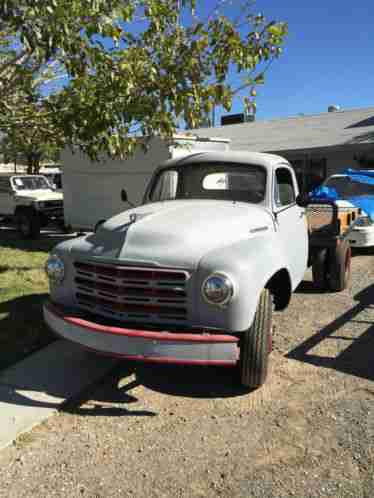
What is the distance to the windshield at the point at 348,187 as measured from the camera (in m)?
10.5

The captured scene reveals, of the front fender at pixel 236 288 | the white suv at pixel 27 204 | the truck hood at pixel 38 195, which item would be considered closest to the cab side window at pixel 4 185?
the white suv at pixel 27 204

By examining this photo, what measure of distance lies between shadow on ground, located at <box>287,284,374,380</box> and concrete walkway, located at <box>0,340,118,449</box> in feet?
6.41

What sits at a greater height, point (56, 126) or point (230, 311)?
point (56, 126)

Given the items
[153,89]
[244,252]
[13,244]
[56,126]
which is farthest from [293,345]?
[13,244]

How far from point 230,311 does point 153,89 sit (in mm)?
4225

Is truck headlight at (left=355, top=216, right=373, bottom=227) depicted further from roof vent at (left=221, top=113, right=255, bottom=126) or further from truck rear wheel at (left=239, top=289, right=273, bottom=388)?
roof vent at (left=221, top=113, right=255, bottom=126)

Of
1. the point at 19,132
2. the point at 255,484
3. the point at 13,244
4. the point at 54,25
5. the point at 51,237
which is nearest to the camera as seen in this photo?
the point at 255,484

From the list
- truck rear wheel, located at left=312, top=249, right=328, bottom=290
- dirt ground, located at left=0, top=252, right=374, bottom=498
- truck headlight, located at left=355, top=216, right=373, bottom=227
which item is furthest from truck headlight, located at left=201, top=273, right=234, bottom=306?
truck headlight, located at left=355, top=216, right=373, bottom=227

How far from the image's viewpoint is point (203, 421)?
11.8ft

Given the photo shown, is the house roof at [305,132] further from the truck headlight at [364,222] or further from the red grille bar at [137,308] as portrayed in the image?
the red grille bar at [137,308]

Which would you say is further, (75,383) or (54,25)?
(54,25)

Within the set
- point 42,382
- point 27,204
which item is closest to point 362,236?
point 42,382

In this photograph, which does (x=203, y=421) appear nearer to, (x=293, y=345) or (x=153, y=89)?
(x=293, y=345)

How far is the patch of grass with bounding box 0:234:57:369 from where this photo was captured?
4895 mm
